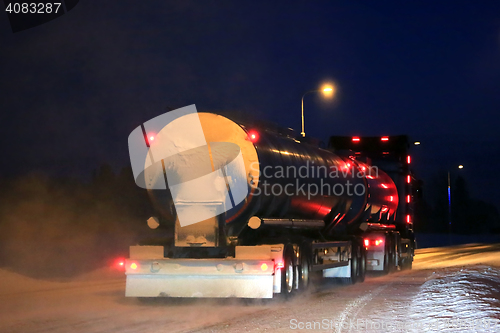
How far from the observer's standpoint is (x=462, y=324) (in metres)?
10.0

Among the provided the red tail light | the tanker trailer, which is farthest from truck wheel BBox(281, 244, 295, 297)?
the red tail light

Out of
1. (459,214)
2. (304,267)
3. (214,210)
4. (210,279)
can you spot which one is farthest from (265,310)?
(459,214)

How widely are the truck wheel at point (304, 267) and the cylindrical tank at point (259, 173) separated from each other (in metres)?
0.77

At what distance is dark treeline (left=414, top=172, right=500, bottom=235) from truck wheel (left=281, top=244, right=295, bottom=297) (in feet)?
296

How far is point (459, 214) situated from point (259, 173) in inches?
4812

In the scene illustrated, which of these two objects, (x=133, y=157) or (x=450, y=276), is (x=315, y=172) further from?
(x=450, y=276)

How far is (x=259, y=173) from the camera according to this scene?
509 inches

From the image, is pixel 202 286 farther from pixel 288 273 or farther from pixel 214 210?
pixel 288 273

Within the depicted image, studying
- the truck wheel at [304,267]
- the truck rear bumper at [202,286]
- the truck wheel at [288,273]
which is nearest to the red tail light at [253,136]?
the truck wheel at [288,273]

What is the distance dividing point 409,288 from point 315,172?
3569mm

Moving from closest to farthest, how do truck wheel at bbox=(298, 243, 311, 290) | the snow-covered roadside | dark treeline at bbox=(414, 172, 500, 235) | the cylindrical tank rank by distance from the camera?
the snow-covered roadside → the cylindrical tank → truck wheel at bbox=(298, 243, 311, 290) → dark treeline at bbox=(414, 172, 500, 235)

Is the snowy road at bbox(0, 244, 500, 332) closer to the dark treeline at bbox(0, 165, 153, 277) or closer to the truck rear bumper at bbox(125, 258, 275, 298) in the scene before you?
the truck rear bumper at bbox(125, 258, 275, 298)

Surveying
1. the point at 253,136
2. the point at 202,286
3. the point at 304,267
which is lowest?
the point at 202,286

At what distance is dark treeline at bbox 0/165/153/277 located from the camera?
103ft
